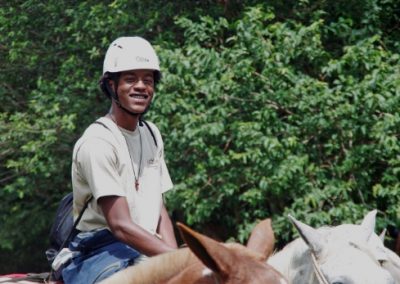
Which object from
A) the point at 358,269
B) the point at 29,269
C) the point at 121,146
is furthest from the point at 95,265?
the point at 29,269

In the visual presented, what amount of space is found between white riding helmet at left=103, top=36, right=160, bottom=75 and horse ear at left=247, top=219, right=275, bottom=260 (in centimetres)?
138

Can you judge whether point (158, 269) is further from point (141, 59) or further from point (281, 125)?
point (281, 125)

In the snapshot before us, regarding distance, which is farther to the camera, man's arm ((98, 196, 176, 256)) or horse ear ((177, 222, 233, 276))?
man's arm ((98, 196, 176, 256))

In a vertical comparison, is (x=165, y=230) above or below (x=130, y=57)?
below

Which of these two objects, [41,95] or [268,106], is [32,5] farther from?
[268,106]

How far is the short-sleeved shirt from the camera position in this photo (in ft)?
16.8

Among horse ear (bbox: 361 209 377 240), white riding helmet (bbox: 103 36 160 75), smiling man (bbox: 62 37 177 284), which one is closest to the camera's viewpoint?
smiling man (bbox: 62 37 177 284)

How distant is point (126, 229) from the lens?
4.95m

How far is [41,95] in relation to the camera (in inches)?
507

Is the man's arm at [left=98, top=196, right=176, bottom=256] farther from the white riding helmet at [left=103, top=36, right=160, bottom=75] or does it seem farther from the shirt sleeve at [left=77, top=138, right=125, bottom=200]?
the white riding helmet at [left=103, top=36, right=160, bottom=75]

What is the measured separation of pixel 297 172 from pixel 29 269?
705 centimetres

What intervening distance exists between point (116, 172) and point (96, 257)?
1.42 ft

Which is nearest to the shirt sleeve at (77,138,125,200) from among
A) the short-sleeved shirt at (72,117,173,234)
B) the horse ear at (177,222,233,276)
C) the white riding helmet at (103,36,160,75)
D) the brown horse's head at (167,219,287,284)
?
the short-sleeved shirt at (72,117,173,234)

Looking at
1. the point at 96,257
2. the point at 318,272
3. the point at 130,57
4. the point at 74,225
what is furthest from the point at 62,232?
the point at 318,272
